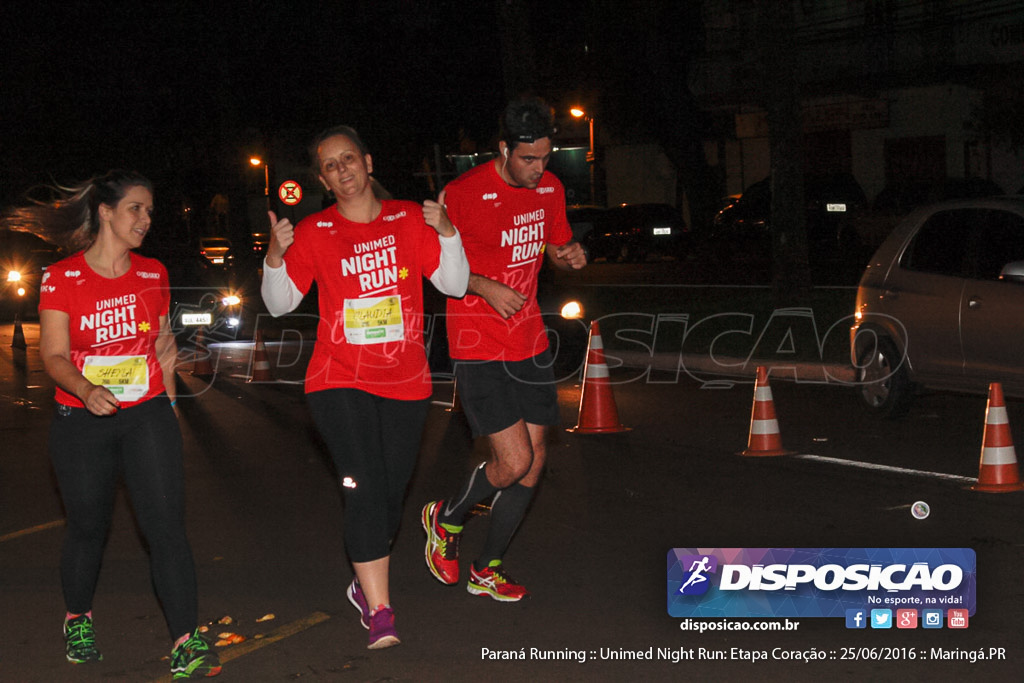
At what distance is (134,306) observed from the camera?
16.1 feet

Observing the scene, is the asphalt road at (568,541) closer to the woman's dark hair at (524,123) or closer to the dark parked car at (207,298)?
the woman's dark hair at (524,123)

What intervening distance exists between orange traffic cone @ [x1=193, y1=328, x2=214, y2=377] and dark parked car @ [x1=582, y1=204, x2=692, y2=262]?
782 inches

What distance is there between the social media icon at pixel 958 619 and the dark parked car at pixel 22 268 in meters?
18.2

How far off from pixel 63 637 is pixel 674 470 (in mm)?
4388

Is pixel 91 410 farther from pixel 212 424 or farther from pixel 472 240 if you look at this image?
pixel 212 424

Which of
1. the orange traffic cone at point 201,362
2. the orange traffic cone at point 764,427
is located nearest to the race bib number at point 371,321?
the orange traffic cone at point 764,427

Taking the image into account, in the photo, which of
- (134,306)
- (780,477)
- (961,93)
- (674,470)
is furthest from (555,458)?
(961,93)

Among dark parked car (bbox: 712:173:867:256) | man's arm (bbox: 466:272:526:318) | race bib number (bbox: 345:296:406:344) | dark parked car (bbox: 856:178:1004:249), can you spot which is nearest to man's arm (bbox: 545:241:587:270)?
man's arm (bbox: 466:272:526:318)

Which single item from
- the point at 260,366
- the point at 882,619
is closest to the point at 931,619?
the point at 882,619

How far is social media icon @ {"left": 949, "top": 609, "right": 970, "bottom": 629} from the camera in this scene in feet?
16.6

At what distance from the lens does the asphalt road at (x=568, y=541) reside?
16.3 ft

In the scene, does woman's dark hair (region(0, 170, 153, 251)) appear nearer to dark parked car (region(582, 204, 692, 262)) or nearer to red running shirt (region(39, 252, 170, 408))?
red running shirt (region(39, 252, 170, 408))

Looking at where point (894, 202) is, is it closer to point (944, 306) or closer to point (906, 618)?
point (944, 306)

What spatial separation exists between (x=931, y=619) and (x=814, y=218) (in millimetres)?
27128
